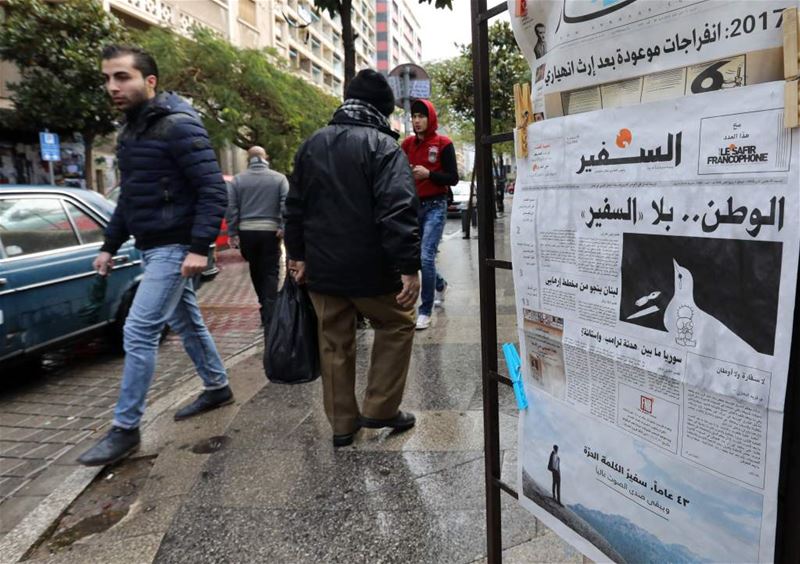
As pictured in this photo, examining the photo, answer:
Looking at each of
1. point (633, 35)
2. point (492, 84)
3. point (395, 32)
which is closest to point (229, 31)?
point (492, 84)

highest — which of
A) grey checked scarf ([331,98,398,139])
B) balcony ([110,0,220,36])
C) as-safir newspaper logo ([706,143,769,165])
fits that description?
balcony ([110,0,220,36])

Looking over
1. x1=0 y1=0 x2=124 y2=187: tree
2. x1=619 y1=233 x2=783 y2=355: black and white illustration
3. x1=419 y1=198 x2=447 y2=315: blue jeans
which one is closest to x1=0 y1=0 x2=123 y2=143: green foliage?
x1=0 y1=0 x2=124 y2=187: tree

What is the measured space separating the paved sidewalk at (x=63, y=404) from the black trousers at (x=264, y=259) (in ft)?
1.84

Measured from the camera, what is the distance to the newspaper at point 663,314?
1.02m

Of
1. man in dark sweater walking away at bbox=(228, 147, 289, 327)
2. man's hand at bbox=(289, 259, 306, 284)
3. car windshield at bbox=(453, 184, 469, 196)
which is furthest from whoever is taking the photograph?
car windshield at bbox=(453, 184, 469, 196)

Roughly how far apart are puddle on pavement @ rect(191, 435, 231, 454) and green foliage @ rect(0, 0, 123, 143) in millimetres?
14455

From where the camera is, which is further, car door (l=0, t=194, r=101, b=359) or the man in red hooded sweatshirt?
the man in red hooded sweatshirt

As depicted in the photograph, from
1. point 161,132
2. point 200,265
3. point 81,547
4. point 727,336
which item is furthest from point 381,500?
point 161,132

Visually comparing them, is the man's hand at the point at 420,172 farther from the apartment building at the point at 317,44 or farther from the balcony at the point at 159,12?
the apartment building at the point at 317,44

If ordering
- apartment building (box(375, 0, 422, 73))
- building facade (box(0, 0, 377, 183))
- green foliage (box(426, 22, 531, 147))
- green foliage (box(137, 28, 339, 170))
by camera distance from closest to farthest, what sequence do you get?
green foliage (box(426, 22, 531, 147)) → green foliage (box(137, 28, 339, 170)) → building facade (box(0, 0, 377, 183)) → apartment building (box(375, 0, 422, 73))

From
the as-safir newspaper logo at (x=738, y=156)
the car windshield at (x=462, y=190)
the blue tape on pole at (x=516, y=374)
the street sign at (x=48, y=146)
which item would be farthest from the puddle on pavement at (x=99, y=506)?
the car windshield at (x=462, y=190)

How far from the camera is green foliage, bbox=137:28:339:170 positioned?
1530 centimetres

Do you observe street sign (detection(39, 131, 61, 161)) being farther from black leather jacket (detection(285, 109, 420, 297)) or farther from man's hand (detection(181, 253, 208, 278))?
black leather jacket (detection(285, 109, 420, 297))

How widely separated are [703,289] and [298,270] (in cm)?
233
